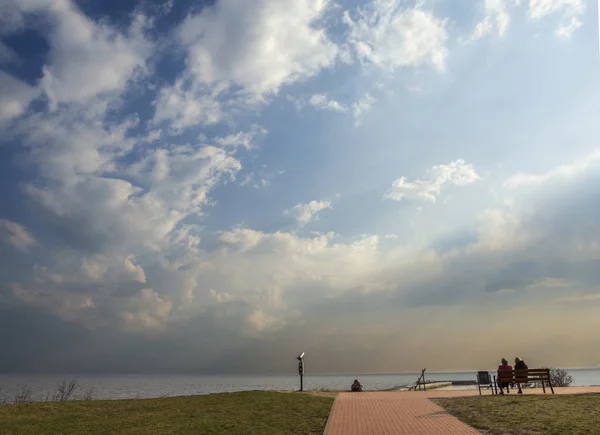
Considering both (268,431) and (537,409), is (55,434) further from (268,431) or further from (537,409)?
(537,409)

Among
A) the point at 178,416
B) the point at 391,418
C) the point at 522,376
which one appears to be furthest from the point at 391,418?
the point at 522,376

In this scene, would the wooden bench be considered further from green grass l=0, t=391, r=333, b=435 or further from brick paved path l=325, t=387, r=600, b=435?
green grass l=0, t=391, r=333, b=435

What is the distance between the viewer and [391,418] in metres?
14.5

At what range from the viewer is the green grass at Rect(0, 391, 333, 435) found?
13.2 metres

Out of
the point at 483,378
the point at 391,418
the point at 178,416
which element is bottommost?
the point at 391,418

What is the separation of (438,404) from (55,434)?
1303cm

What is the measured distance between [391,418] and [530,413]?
420 cm

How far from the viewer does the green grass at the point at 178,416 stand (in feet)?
43.3

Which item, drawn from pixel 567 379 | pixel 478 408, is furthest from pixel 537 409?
pixel 567 379

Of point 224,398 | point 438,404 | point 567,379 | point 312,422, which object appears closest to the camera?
point 312,422

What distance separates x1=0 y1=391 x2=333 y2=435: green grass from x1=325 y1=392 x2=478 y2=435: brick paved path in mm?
600

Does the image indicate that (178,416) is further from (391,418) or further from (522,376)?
(522,376)

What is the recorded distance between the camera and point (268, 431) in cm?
1276

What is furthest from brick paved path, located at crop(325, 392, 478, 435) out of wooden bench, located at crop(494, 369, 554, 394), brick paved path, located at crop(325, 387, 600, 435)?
wooden bench, located at crop(494, 369, 554, 394)
